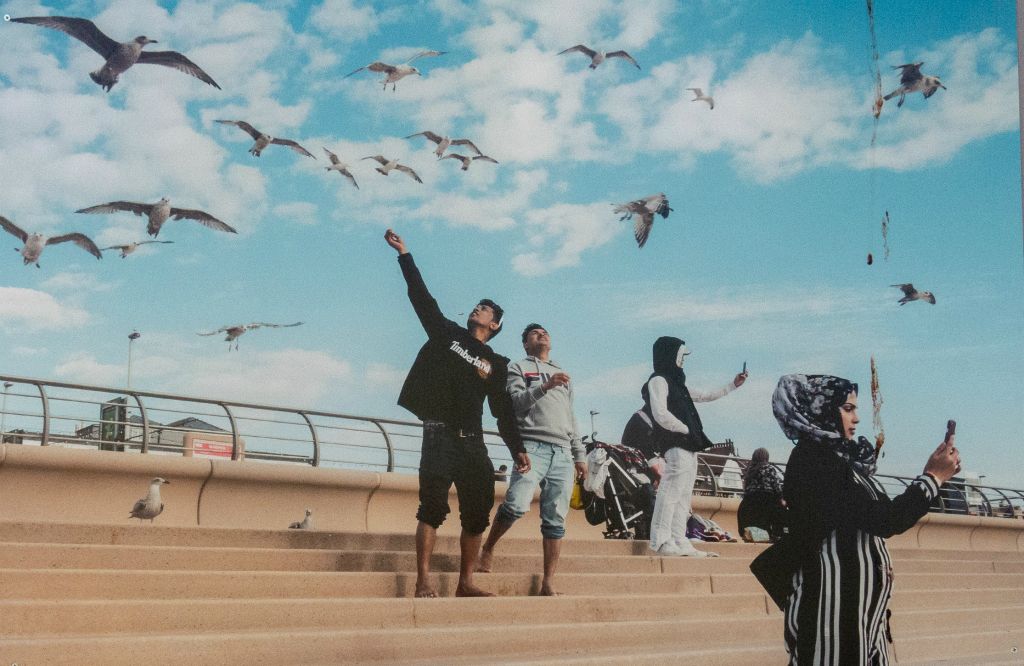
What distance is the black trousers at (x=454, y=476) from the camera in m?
6.52

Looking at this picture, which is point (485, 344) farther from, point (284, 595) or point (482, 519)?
point (284, 595)

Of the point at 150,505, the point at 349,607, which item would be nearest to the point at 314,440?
the point at 150,505

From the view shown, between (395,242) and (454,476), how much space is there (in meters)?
1.54

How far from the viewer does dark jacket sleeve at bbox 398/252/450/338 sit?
6926mm

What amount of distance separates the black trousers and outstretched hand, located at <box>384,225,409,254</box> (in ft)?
3.71

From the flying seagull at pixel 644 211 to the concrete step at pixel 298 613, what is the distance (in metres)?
6.57

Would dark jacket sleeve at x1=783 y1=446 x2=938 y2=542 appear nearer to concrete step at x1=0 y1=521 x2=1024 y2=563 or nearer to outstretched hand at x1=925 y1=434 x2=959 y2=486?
outstretched hand at x1=925 y1=434 x2=959 y2=486

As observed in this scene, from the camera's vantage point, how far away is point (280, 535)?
755cm

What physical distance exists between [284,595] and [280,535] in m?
1.08

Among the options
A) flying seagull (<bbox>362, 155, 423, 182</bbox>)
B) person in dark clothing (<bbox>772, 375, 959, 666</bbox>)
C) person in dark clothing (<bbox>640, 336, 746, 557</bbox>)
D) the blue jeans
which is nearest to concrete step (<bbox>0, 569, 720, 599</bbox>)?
the blue jeans

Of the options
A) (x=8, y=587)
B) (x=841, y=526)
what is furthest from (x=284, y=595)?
(x=841, y=526)

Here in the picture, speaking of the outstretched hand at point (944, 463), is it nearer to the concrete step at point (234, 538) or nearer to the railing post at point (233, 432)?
the concrete step at point (234, 538)

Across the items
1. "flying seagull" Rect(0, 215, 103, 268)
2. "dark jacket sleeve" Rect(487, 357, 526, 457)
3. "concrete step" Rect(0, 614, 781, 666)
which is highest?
"flying seagull" Rect(0, 215, 103, 268)

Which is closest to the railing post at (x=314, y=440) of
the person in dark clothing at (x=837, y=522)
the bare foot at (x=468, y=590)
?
the bare foot at (x=468, y=590)
